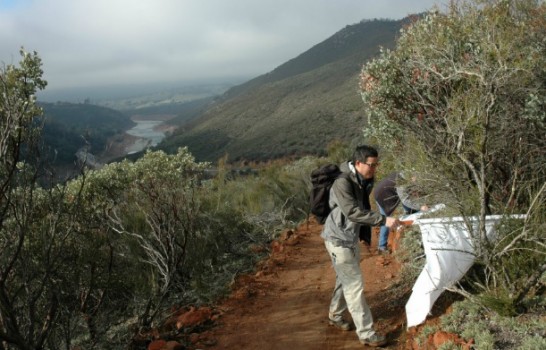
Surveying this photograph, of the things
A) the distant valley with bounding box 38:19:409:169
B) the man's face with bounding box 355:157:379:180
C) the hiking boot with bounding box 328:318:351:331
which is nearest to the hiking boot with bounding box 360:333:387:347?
the hiking boot with bounding box 328:318:351:331

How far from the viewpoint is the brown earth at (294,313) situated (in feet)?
13.4

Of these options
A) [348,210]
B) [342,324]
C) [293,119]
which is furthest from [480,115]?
[293,119]

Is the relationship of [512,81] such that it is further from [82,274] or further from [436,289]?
[82,274]

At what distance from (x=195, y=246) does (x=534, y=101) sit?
5339mm

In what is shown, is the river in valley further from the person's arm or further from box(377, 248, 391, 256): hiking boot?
the person's arm

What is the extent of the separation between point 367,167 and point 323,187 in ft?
1.57

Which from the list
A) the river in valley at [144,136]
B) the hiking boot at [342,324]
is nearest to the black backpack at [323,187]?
the hiking boot at [342,324]

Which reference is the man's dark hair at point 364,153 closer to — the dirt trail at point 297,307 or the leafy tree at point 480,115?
the leafy tree at point 480,115

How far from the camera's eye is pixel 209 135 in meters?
62.7

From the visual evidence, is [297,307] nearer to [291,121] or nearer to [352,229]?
[352,229]

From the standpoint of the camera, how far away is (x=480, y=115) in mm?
3986

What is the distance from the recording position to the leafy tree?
11.9 feet

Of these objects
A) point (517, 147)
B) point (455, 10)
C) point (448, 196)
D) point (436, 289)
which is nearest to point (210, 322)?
point (436, 289)

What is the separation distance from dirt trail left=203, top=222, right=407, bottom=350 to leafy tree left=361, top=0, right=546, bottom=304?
1.25 m
